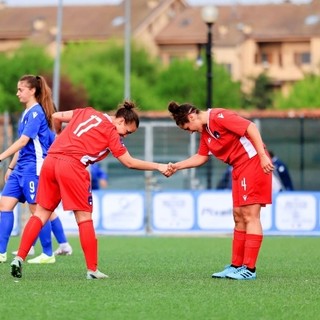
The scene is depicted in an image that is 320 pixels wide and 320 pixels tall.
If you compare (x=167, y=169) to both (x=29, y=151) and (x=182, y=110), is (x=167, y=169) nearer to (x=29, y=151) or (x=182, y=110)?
(x=182, y=110)

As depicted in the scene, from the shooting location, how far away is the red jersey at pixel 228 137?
1277cm

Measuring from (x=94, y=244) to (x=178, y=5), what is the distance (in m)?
103

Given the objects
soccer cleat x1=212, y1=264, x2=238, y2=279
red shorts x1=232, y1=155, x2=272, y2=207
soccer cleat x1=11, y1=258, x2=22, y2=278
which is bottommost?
soccer cleat x1=212, y1=264, x2=238, y2=279

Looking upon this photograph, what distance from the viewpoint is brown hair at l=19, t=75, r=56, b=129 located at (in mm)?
14289

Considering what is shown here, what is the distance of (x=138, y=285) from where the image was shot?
39.4 feet

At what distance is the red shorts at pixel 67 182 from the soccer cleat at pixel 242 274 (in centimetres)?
156

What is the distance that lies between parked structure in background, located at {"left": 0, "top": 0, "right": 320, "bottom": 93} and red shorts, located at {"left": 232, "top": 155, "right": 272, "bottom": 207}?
91005 mm

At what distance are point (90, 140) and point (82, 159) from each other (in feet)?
0.62

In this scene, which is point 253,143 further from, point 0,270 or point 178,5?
point 178,5

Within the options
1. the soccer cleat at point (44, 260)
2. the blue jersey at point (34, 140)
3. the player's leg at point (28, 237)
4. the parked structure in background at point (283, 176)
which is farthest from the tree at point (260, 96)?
the player's leg at point (28, 237)

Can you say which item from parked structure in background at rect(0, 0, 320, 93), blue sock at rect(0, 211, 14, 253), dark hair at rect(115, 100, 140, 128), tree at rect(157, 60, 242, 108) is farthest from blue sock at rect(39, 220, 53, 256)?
parked structure in background at rect(0, 0, 320, 93)

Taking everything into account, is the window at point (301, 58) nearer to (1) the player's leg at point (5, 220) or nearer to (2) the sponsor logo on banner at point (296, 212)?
(2) the sponsor logo on banner at point (296, 212)

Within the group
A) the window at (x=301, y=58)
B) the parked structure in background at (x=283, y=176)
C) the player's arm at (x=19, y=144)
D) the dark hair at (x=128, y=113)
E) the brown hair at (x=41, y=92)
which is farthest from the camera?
the window at (x=301, y=58)

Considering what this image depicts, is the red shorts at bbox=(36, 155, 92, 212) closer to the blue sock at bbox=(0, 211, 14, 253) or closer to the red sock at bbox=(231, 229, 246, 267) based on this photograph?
the red sock at bbox=(231, 229, 246, 267)
